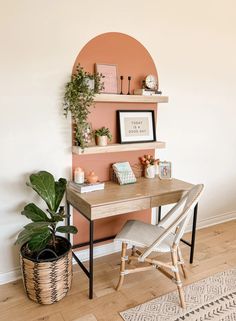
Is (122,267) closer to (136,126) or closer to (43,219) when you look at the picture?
(43,219)

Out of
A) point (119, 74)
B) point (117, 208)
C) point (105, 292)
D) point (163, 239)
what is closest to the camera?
point (163, 239)

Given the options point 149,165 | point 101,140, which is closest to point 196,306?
point 149,165

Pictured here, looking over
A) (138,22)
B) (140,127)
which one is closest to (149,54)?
(138,22)

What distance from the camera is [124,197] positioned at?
2.16 meters

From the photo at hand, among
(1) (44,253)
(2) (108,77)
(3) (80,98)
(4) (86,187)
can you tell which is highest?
(2) (108,77)

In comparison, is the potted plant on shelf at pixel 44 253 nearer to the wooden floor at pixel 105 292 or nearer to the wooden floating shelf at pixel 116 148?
the wooden floor at pixel 105 292

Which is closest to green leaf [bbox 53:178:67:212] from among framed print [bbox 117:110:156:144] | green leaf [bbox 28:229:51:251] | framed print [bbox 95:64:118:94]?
green leaf [bbox 28:229:51:251]

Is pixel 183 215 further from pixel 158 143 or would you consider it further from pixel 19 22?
pixel 19 22

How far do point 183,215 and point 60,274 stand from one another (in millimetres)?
959

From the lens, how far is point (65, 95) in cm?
223

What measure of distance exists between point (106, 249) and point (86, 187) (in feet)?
2.63

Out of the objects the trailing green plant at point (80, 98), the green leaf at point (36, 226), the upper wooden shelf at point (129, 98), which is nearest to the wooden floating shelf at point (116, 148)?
the trailing green plant at point (80, 98)

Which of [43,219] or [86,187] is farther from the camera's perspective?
[86,187]

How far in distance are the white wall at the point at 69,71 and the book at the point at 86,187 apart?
0.51 feet
